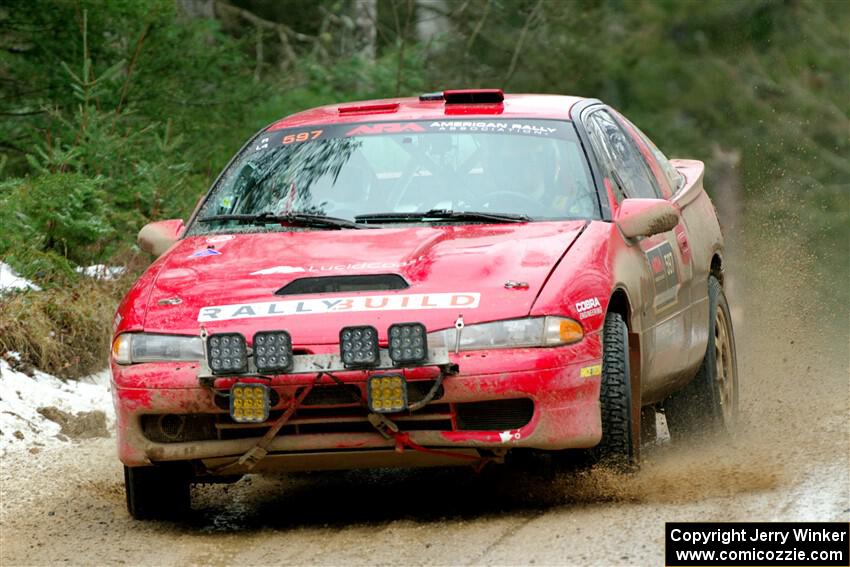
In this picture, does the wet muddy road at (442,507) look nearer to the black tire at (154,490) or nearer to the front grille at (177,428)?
the black tire at (154,490)

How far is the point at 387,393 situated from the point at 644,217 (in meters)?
1.58

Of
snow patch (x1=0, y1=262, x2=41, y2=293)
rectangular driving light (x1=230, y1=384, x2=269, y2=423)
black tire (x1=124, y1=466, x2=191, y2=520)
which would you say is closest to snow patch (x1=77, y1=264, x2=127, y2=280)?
snow patch (x1=0, y1=262, x2=41, y2=293)

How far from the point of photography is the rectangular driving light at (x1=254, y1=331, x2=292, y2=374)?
5.73 metres

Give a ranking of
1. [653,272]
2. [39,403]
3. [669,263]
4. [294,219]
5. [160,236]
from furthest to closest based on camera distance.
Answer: [39,403], [669,263], [160,236], [653,272], [294,219]

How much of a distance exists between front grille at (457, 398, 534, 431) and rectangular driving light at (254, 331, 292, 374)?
660 millimetres

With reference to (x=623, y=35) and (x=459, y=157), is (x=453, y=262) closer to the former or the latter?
(x=459, y=157)

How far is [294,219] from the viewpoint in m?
6.90

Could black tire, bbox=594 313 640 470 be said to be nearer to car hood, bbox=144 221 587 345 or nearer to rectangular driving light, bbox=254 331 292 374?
car hood, bbox=144 221 587 345

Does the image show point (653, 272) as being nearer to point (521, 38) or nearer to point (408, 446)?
point (408, 446)

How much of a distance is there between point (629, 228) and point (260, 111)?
443 inches

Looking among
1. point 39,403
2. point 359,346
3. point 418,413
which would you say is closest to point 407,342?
point 359,346

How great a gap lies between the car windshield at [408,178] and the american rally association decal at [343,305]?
848 millimetres

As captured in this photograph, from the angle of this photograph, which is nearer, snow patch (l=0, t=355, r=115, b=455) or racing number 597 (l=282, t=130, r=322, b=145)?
racing number 597 (l=282, t=130, r=322, b=145)

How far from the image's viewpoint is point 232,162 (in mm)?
7609
